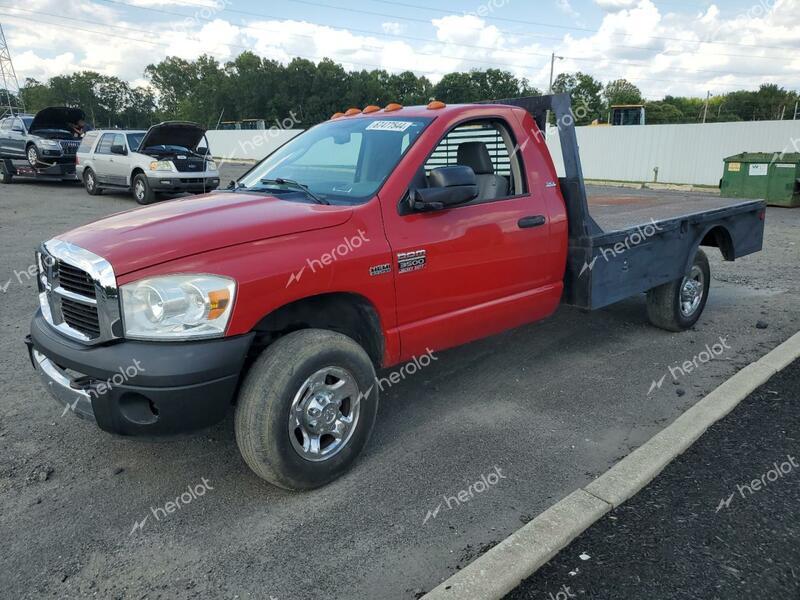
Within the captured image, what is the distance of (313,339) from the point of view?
3072mm

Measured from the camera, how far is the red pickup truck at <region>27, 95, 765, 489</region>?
9.11 ft

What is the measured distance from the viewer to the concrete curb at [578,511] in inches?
97.2

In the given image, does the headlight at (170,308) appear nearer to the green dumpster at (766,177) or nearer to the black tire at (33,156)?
the green dumpster at (766,177)

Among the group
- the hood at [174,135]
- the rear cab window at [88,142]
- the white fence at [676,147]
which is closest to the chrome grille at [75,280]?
the hood at [174,135]

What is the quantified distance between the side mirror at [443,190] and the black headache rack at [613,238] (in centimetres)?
121

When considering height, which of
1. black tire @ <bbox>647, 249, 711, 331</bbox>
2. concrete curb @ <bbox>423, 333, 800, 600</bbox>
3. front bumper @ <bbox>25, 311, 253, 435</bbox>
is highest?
front bumper @ <bbox>25, 311, 253, 435</bbox>

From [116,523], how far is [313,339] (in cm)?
128

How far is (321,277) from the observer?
3.10m

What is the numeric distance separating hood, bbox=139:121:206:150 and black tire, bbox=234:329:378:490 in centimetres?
1252

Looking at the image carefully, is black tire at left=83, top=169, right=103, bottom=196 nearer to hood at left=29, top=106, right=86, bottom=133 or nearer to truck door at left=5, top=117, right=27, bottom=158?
hood at left=29, top=106, right=86, bottom=133

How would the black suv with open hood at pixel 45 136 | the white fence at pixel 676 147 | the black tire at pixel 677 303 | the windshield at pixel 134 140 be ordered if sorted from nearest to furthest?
the black tire at pixel 677 303 → the windshield at pixel 134 140 → the black suv with open hood at pixel 45 136 → the white fence at pixel 676 147

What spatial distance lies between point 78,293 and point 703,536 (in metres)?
3.14

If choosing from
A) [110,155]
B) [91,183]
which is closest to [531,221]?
[110,155]

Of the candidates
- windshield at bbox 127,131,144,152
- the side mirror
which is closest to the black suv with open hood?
windshield at bbox 127,131,144,152
